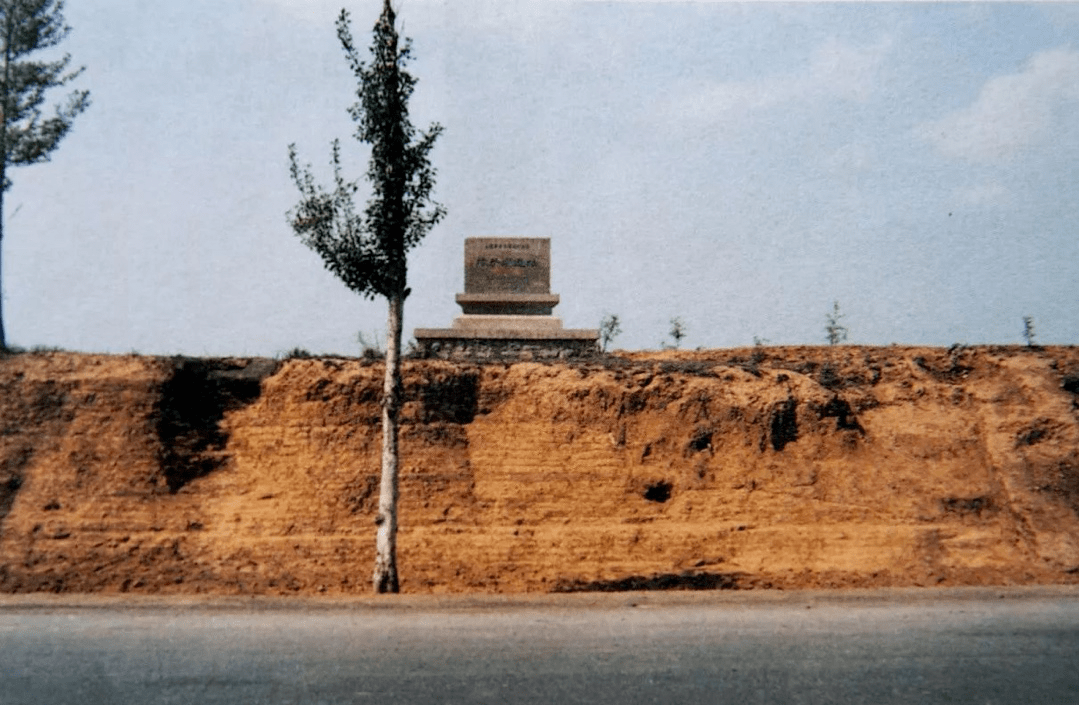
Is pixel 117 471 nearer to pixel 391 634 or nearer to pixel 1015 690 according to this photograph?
pixel 391 634

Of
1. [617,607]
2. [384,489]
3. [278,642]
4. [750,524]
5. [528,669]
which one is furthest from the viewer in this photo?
[750,524]

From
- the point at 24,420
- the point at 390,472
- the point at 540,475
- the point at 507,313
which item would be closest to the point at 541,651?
the point at 390,472

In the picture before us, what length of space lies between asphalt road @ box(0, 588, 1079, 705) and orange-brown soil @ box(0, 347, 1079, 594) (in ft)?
9.44

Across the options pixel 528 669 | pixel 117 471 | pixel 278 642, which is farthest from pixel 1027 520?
pixel 117 471

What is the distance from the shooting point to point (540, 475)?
53.3 feet

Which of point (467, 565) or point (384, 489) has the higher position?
point (384, 489)

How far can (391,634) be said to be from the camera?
8.98 metres

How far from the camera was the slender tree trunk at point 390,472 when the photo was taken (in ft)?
43.5

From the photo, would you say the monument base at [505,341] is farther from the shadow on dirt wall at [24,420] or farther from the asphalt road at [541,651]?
the asphalt road at [541,651]

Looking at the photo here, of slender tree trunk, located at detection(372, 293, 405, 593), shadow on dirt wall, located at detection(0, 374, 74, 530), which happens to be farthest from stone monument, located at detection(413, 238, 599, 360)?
shadow on dirt wall, located at detection(0, 374, 74, 530)

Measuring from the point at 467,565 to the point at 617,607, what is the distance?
399cm

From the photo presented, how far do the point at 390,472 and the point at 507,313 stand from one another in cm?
811

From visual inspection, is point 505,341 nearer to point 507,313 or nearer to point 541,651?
point 507,313

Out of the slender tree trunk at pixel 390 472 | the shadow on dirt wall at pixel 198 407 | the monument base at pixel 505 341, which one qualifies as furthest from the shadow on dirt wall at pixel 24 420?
the monument base at pixel 505 341
